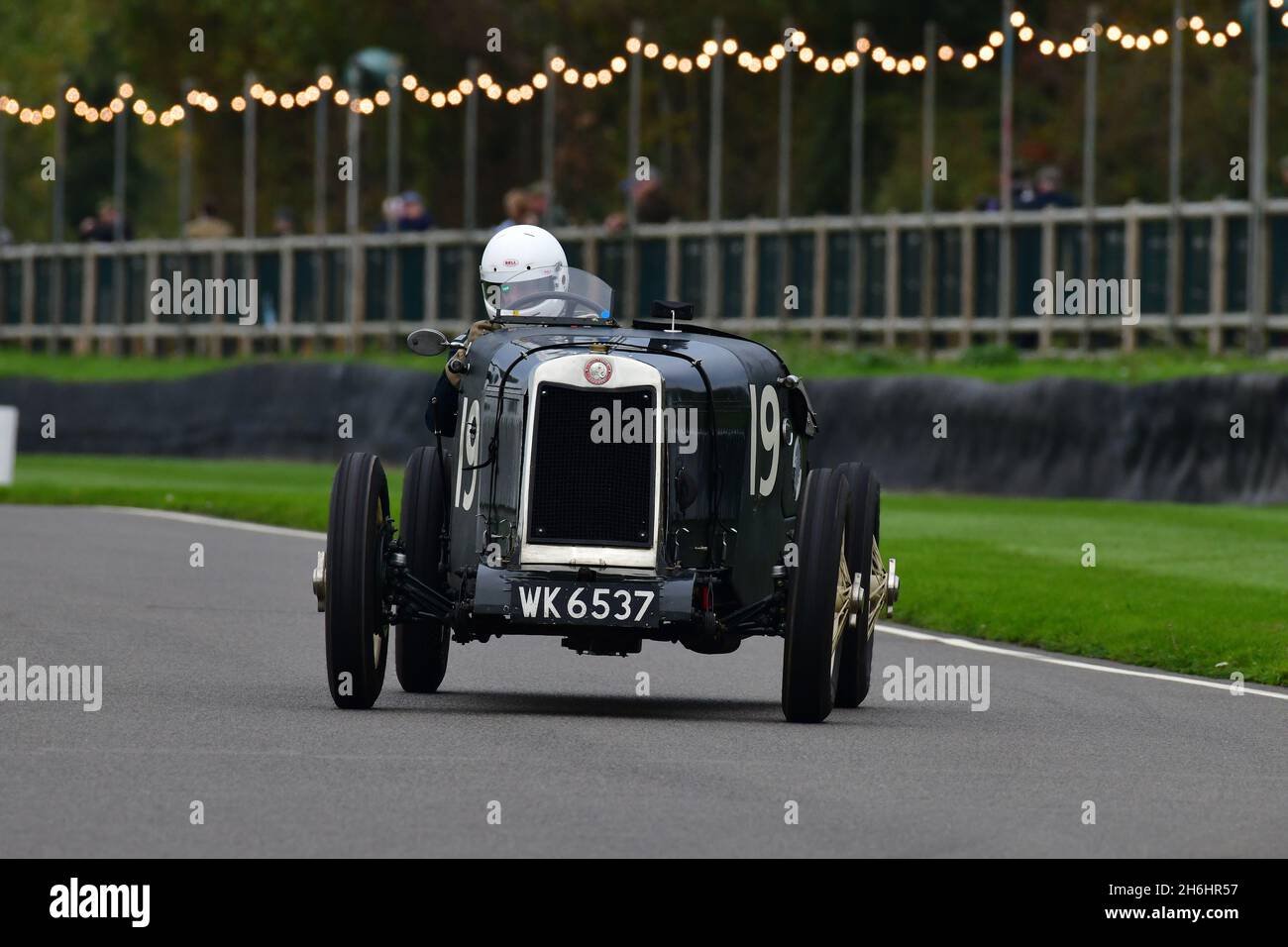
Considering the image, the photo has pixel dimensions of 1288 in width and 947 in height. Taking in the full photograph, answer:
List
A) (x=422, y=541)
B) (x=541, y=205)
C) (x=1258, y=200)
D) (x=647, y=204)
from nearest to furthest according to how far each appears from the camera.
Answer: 1. (x=422, y=541)
2. (x=1258, y=200)
3. (x=541, y=205)
4. (x=647, y=204)

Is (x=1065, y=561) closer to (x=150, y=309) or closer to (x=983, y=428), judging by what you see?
(x=983, y=428)

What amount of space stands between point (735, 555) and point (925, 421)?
15.9 metres

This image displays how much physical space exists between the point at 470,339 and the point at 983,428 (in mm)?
15136

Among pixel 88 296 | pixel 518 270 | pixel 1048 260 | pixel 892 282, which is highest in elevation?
pixel 1048 260

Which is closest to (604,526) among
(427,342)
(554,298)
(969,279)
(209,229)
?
(427,342)

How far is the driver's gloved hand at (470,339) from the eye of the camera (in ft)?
45.3

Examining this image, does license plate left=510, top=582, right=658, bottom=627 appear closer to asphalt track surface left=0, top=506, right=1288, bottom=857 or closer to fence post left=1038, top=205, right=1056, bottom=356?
asphalt track surface left=0, top=506, right=1288, bottom=857

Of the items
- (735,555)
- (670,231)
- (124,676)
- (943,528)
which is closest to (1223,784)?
(735,555)

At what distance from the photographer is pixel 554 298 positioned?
14391mm

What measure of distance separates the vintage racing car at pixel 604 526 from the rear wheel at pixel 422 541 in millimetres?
17

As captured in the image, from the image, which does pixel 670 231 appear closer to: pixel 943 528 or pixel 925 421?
pixel 925 421

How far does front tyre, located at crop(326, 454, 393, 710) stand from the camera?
1298 cm

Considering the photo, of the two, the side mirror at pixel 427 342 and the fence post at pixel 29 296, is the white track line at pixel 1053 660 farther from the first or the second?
the fence post at pixel 29 296
